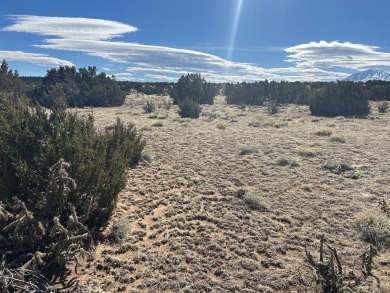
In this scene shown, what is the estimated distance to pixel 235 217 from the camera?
9164 mm

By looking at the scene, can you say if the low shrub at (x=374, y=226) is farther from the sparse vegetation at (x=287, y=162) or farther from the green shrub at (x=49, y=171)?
the green shrub at (x=49, y=171)

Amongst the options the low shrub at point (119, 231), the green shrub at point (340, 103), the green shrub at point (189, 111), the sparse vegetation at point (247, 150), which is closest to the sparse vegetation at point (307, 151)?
the sparse vegetation at point (247, 150)

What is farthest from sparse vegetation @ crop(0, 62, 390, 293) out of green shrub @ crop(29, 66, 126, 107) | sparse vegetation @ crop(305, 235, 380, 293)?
green shrub @ crop(29, 66, 126, 107)

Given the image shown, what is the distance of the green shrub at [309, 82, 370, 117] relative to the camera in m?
32.4

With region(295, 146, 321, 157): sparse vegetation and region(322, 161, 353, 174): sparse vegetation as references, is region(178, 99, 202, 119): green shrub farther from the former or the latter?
region(322, 161, 353, 174): sparse vegetation

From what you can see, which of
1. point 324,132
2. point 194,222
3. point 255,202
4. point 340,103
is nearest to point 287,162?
point 255,202

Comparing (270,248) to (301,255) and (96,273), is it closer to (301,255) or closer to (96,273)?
(301,255)

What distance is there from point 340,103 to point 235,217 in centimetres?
2840

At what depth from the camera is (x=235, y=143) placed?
18422 millimetres

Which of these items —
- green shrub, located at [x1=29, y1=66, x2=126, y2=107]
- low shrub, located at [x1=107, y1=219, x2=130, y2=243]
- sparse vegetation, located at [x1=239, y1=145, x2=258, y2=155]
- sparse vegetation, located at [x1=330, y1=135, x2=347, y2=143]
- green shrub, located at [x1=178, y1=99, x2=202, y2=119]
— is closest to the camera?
low shrub, located at [x1=107, y1=219, x2=130, y2=243]

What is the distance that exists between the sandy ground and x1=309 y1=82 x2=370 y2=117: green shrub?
16.0 meters

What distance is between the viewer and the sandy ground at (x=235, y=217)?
651cm

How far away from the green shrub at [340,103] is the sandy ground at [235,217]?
1595 centimetres

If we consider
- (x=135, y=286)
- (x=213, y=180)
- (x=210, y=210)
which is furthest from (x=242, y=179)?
(x=135, y=286)
